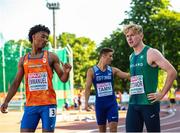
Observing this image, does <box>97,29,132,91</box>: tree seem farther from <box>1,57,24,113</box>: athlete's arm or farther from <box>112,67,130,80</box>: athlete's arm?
<box>1,57,24,113</box>: athlete's arm

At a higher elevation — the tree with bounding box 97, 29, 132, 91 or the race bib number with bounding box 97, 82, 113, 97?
the tree with bounding box 97, 29, 132, 91

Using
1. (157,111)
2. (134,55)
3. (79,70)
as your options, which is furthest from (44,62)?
(79,70)

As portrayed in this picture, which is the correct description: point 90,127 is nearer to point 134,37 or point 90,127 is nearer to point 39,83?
point 39,83

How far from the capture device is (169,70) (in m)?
5.91

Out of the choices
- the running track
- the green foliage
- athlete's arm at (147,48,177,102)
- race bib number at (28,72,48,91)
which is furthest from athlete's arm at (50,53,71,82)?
the green foliage

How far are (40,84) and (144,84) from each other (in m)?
1.48

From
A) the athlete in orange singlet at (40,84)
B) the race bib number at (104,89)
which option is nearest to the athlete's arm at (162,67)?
the athlete in orange singlet at (40,84)

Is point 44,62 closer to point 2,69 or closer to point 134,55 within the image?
point 134,55

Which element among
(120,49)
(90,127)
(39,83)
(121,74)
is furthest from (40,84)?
(120,49)

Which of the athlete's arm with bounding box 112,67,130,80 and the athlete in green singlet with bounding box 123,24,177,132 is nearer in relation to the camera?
the athlete in green singlet with bounding box 123,24,177,132

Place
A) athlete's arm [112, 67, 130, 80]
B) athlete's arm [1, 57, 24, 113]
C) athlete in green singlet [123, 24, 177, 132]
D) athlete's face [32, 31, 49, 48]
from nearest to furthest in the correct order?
1. athlete in green singlet [123, 24, 177, 132]
2. athlete's face [32, 31, 49, 48]
3. athlete's arm [1, 57, 24, 113]
4. athlete's arm [112, 67, 130, 80]

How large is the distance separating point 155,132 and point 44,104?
158 centimetres

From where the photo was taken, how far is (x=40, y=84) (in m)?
6.70

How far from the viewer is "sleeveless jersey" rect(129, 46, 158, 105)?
19.9 feet
